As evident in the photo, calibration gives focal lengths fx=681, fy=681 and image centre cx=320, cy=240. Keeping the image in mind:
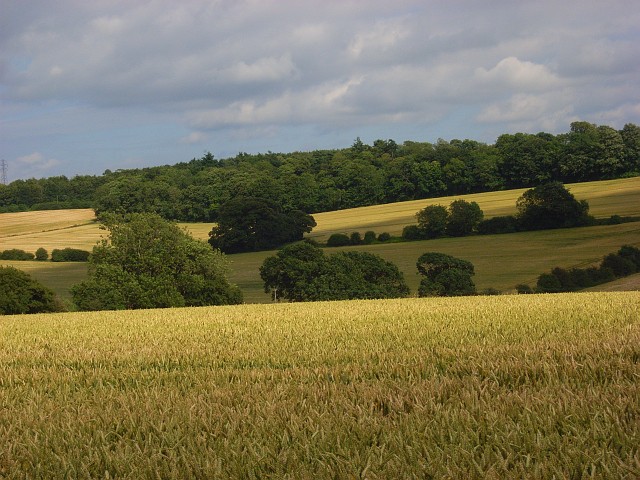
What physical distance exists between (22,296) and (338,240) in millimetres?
61690

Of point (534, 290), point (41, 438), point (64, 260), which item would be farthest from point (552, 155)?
point (41, 438)

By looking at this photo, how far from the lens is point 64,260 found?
327 feet

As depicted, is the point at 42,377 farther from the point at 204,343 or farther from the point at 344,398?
the point at 344,398

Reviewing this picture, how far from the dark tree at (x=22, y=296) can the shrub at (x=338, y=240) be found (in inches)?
2283

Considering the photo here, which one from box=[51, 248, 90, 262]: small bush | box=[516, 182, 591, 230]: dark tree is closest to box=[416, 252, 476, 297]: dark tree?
box=[516, 182, 591, 230]: dark tree

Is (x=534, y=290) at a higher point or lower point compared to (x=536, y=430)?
lower

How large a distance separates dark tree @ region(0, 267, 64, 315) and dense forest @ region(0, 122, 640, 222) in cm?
7106

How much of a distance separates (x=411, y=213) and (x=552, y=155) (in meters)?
35.2

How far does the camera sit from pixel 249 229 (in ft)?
347

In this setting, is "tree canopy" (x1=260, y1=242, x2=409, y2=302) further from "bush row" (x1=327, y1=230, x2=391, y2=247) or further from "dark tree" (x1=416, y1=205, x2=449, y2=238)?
"dark tree" (x1=416, y1=205, x2=449, y2=238)

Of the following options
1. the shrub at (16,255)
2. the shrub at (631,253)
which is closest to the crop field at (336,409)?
the shrub at (631,253)

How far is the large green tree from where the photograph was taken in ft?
160

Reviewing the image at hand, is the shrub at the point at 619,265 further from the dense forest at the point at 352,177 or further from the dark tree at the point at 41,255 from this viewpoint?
the dark tree at the point at 41,255

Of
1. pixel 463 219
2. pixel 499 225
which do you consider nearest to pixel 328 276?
pixel 463 219
